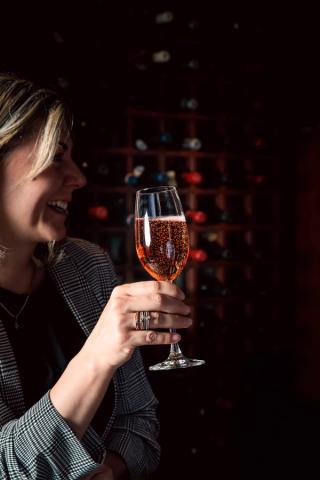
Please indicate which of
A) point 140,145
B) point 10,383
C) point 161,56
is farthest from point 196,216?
point 10,383

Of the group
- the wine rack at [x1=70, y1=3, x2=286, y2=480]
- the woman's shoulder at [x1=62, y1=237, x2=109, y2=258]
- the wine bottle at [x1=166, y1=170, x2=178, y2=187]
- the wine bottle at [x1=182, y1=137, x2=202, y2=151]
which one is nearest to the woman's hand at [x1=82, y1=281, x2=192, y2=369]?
the woman's shoulder at [x1=62, y1=237, x2=109, y2=258]

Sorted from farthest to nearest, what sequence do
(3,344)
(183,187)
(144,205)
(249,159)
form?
1. (249,159)
2. (183,187)
3. (3,344)
4. (144,205)

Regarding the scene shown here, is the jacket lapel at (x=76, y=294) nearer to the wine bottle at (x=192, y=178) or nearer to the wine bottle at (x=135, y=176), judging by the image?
the wine bottle at (x=135, y=176)

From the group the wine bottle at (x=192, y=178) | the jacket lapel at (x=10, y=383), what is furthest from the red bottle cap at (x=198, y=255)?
the jacket lapel at (x=10, y=383)

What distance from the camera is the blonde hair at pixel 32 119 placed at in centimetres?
112

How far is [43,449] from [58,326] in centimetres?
38

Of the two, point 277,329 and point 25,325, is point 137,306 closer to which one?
point 25,325

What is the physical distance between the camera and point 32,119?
3.74 feet

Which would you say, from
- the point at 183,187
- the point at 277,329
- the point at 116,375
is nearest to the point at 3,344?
the point at 116,375

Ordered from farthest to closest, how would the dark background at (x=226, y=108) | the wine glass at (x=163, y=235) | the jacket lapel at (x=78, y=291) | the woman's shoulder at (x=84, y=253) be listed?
the dark background at (x=226, y=108) → the woman's shoulder at (x=84, y=253) → the jacket lapel at (x=78, y=291) → the wine glass at (x=163, y=235)

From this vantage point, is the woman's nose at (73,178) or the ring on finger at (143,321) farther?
the woman's nose at (73,178)

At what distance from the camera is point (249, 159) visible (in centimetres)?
346

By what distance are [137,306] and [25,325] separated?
54 centimetres

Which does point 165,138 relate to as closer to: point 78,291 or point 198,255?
point 198,255
